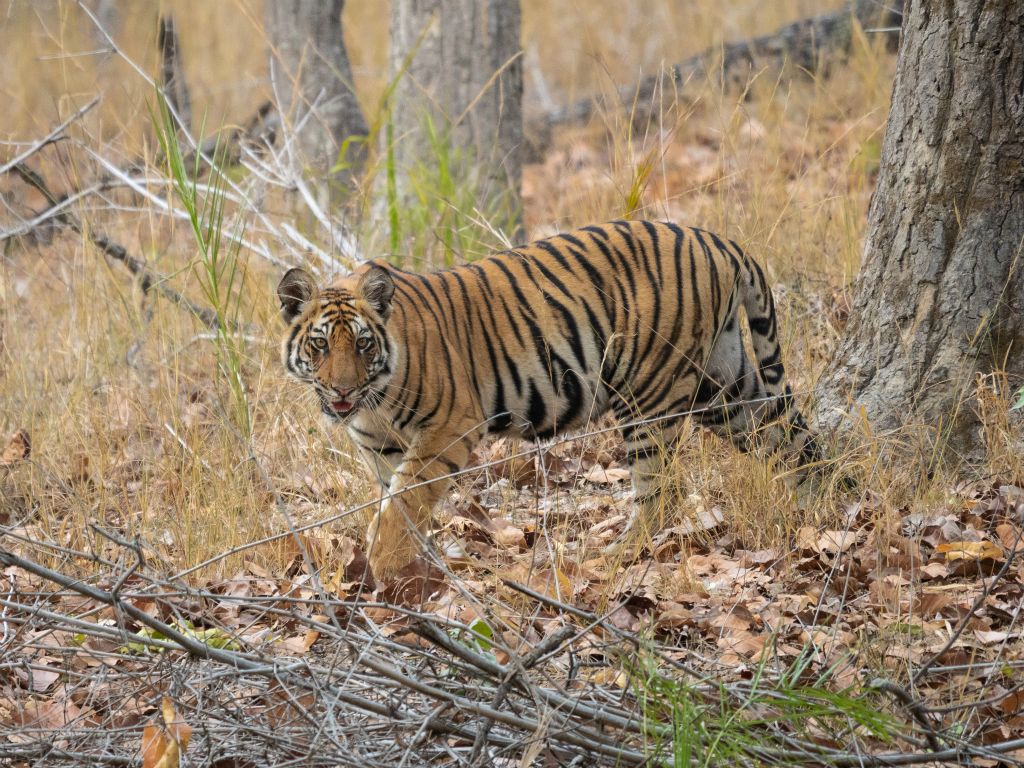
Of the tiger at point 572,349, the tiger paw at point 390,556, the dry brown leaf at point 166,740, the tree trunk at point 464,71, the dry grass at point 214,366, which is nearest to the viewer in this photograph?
the dry brown leaf at point 166,740

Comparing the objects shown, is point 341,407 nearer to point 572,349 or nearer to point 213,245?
point 213,245

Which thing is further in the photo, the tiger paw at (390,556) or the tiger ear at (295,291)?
the tiger ear at (295,291)

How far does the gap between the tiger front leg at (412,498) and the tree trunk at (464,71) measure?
3231 millimetres

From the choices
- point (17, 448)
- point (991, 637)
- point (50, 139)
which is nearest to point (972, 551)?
point (991, 637)

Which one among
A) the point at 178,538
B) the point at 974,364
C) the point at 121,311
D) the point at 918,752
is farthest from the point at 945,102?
the point at 121,311

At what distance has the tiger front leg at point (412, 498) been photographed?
4000mm

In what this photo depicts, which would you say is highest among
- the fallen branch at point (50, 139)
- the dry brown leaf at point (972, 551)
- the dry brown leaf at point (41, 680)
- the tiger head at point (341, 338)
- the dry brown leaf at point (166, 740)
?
the fallen branch at point (50, 139)

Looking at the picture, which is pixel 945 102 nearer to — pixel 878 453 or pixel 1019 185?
pixel 1019 185

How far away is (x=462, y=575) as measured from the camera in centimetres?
402

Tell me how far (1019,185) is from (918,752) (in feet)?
7.57

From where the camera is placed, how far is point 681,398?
462cm

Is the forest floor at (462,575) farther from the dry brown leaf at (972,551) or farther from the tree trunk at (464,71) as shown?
the tree trunk at (464,71)

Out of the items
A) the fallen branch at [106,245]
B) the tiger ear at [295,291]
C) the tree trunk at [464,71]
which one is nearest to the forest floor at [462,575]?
the fallen branch at [106,245]

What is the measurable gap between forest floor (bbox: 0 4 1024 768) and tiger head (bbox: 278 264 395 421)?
0.35 m
